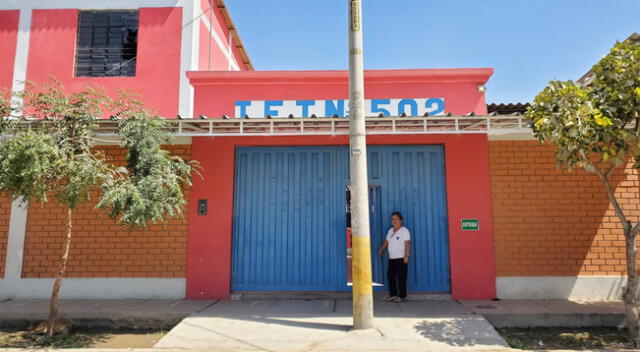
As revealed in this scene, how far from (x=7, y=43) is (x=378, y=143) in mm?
10344

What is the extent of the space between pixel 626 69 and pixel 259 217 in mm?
6065

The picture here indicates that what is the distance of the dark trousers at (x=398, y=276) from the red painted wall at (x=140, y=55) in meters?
6.77

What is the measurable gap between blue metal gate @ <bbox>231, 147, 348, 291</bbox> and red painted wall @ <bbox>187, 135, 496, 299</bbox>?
199 millimetres

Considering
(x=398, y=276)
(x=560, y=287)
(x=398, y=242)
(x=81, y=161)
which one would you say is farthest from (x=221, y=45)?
(x=560, y=287)

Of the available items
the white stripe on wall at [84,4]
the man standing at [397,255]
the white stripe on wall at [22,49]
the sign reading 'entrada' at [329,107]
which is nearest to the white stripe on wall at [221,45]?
the white stripe on wall at [84,4]

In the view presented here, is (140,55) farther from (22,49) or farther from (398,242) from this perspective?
(398,242)

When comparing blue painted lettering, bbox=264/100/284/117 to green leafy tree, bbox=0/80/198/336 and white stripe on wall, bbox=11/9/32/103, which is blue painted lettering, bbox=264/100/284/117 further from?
white stripe on wall, bbox=11/9/32/103

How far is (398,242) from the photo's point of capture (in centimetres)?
684

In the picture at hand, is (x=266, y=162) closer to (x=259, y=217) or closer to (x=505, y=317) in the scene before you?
(x=259, y=217)

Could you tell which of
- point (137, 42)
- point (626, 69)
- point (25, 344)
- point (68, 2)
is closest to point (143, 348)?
point (25, 344)

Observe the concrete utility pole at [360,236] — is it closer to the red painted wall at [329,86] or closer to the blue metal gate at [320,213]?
the blue metal gate at [320,213]

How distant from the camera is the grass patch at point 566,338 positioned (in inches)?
205

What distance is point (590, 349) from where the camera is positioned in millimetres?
5039

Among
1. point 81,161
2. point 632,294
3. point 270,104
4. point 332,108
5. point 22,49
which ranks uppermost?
point 22,49
